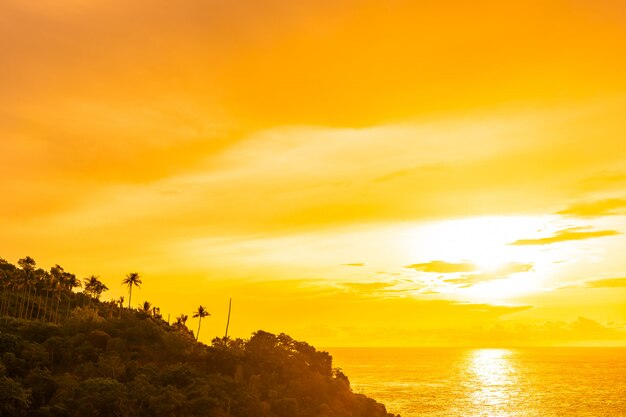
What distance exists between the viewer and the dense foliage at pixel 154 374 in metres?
60.5

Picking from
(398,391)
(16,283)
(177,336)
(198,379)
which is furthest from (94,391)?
(398,391)

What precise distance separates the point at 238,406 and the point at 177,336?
20.3 meters

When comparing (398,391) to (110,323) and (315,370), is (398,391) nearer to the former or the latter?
(315,370)

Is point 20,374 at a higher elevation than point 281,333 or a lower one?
lower

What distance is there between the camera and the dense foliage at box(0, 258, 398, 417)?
60.5 m

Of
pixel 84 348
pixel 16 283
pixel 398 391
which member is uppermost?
pixel 16 283

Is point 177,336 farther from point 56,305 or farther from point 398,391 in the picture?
point 398,391

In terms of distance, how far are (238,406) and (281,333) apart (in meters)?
24.1

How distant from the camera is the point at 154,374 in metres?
69.8

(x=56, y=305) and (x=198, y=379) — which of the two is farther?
(x=56, y=305)

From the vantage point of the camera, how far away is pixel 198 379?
6962 centimetres

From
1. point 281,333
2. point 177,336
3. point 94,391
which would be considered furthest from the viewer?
point 281,333

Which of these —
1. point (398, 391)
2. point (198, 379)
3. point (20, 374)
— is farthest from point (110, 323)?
point (398, 391)

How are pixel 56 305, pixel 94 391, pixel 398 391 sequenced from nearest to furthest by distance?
pixel 94 391, pixel 56 305, pixel 398 391
